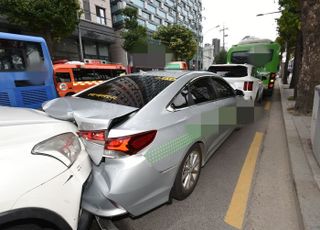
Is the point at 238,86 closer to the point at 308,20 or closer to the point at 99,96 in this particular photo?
the point at 308,20

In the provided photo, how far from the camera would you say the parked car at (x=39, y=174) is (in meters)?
1.29

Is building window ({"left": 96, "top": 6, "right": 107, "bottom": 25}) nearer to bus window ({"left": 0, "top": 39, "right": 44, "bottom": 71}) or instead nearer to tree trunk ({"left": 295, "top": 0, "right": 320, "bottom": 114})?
bus window ({"left": 0, "top": 39, "right": 44, "bottom": 71})

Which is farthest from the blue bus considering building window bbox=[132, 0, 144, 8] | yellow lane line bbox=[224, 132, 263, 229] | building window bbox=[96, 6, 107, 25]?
building window bbox=[132, 0, 144, 8]

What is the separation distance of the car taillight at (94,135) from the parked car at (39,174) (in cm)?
21

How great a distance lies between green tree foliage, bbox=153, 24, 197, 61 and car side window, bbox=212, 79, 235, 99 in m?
28.1

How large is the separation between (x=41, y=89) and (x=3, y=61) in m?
0.95

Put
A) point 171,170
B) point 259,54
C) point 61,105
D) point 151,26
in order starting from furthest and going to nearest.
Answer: point 151,26, point 259,54, point 61,105, point 171,170

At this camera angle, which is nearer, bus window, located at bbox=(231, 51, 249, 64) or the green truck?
the green truck

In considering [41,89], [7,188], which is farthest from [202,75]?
[41,89]

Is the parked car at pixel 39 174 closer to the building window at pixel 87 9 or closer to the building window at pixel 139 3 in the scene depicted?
the building window at pixel 87 9

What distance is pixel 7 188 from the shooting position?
1255mm

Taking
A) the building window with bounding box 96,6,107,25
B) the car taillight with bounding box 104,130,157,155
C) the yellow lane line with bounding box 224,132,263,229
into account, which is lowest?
the yellow lane line with bounding box 224,132,263,229

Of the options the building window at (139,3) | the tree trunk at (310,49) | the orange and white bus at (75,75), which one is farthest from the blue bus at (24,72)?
the building window at (139,3)

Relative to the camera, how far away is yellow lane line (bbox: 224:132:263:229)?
257 centimetres
